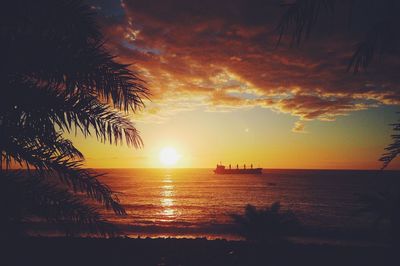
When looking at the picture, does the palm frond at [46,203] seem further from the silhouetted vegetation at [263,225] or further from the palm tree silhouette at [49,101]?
the silhouetted vegetation at [263,225]

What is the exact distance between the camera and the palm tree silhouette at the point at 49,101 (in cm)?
291

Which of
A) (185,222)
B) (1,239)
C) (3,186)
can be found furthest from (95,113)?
(185,222)

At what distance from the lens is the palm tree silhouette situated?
2914 mm

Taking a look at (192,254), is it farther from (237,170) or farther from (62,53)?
(237,170)

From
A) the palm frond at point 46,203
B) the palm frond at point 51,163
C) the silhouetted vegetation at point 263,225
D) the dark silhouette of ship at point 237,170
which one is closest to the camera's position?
the palm frond at point 46,203

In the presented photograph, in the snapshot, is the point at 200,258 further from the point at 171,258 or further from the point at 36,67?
the point at 36,67

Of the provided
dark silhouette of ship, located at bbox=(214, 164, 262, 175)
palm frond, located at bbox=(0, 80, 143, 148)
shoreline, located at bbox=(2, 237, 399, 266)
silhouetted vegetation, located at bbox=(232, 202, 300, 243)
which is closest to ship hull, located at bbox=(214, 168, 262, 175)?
dark silhouette of ship, located at bbox=(214, 164, 262, 175)

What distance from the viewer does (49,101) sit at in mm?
3150

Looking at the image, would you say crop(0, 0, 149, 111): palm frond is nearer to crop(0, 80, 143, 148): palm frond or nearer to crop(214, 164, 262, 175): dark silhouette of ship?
crop(0, 80, 143, 148): palm frond

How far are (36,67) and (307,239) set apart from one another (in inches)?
850

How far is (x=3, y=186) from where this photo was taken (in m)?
2.77

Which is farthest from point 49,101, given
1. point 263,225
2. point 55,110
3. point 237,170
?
point 237,170

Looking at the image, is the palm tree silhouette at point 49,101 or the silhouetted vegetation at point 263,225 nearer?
the palm tree silhouette at point 49,101

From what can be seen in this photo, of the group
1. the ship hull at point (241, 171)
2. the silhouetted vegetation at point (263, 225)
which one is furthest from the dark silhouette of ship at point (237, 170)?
the silhouetted vegetation at point (263, 225)
